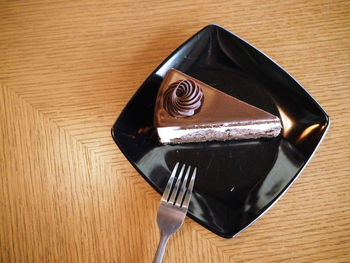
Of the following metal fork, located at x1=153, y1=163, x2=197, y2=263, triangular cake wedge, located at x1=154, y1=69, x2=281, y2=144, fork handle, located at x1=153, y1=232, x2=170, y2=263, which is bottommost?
fork handle, located at x1=153, y1=232, x2=170, y2=263

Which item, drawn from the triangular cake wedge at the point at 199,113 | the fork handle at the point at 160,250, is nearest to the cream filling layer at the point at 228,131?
the triangular cake wedge at the point at 199,113

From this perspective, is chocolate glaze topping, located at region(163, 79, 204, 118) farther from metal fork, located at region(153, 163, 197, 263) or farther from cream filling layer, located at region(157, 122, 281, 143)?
metal fork, located at region(153, 163, 197, 263)

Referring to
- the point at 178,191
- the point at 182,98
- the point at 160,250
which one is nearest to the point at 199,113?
the point at 182,98

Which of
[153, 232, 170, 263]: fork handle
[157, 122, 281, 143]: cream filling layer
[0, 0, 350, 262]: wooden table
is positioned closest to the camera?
[153, 232, 170, 263]: fork handle

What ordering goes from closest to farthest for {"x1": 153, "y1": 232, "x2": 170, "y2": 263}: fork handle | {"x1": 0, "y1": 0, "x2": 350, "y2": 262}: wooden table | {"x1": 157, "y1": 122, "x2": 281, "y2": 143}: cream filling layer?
{"x1": 153, "y1": 232, "x2": 170, "y2": 263}: fork handle, {"x1": 0, "y1": 0, "x2": 350, "y2": 262}: wooden table, {"x1": 157, "y1": 122, "x2": 281, "y2": 143}: cream filling layer

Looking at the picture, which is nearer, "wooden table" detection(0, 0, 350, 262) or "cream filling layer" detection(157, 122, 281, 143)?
"wooden table" detection(0, 0, 350, 262)

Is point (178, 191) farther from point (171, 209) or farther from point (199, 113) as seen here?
point (199, 113)

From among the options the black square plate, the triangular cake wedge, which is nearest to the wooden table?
the black square plate
